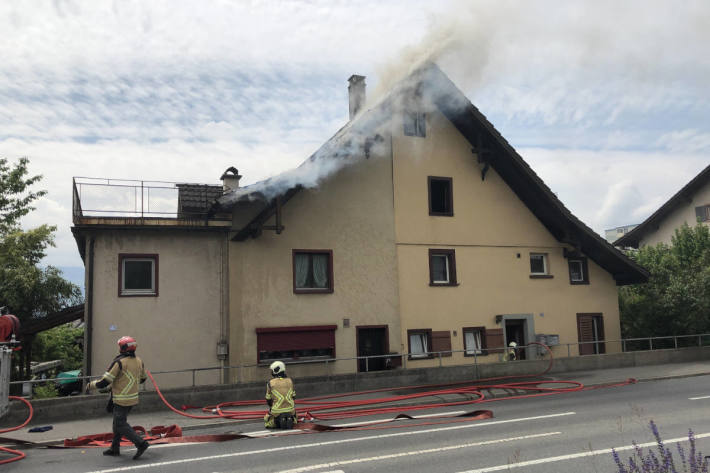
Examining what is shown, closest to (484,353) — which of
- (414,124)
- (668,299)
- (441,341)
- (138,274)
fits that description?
(441,341)

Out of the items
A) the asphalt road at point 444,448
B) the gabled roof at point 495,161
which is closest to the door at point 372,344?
the gabled roof at point 495,161

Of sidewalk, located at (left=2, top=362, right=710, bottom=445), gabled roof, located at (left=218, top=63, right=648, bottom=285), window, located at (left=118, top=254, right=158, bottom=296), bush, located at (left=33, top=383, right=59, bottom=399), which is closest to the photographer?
sidewalk, located at (left=2, top=362, right=710, bottom=445)

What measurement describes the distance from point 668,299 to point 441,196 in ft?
32.7

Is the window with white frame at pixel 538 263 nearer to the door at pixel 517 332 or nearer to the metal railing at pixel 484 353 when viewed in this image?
the door at pixel 517 332

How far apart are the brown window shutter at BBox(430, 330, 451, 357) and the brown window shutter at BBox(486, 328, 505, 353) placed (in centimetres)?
158

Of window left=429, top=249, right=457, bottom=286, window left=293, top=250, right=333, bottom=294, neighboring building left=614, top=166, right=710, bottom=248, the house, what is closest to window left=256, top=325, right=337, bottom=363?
the house

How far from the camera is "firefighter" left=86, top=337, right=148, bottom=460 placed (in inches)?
353

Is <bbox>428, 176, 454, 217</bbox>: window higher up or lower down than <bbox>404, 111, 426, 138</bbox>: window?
lower down

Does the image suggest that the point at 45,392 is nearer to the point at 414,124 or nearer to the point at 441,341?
the point at 441,341

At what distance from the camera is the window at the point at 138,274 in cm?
1705

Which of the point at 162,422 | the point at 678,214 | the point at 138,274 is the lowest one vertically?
the point at 162,422

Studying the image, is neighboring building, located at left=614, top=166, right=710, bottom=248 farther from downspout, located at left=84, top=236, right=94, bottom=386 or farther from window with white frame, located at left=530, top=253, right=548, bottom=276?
downspout, located at left=84, top=236, right=94, bottom=386

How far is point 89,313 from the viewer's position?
16.4m

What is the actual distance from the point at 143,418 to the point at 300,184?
7834mm
